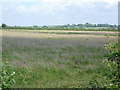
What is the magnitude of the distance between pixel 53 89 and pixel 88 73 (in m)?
3.57

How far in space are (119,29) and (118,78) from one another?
95cm

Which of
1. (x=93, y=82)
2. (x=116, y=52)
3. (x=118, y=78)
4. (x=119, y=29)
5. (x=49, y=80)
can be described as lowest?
(x=49, y=80)

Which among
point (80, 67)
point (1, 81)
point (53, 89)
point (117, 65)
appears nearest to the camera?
point (1, 81)

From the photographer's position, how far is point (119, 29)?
14.8 ft

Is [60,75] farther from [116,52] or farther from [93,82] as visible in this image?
[116,52]

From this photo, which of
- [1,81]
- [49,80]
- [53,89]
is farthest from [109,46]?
[49,80]

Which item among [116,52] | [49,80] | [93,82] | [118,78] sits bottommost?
[49,80]

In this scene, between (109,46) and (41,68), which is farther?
(41,68)

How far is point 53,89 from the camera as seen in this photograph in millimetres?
6875

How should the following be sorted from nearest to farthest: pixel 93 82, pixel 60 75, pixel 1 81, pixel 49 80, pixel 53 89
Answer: pixel 1 81 → pixel 93 82 → pixel 53 89 → pixel 49 80 → pixel 60 75

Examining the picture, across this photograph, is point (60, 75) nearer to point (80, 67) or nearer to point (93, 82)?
point (80, 67)

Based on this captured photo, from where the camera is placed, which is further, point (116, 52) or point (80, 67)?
point (80, 67)

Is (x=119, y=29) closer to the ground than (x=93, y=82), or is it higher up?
higher up

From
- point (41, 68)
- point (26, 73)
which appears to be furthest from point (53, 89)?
point (41, 68)
